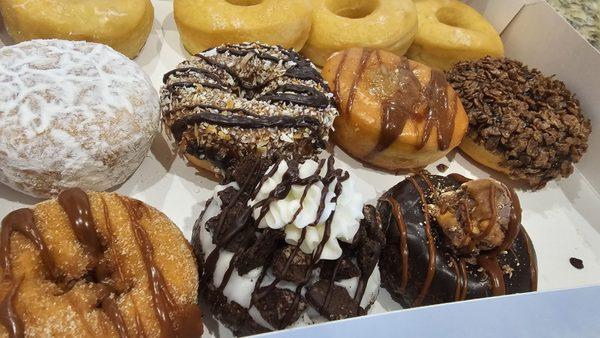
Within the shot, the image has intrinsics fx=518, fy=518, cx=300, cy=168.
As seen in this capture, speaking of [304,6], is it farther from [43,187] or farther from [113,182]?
[43,187]

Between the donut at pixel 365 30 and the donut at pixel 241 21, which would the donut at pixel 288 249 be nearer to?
the donut at pixel 241 21

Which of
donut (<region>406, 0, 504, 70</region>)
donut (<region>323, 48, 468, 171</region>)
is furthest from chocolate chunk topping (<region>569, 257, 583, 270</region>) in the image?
donut (<region>406, 0, 504, 70</region>)

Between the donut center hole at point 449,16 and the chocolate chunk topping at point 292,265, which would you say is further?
the donut center hole at point 449,16

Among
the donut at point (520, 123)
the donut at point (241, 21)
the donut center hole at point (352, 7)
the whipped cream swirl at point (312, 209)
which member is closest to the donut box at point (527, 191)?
the donut at point (520, 123)

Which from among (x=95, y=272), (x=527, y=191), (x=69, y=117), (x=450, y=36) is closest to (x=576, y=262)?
(x=527, y=191)

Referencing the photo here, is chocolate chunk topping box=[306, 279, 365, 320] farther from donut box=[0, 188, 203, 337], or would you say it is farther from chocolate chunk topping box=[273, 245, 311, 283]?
donut box=[0, 188, 203, 337]

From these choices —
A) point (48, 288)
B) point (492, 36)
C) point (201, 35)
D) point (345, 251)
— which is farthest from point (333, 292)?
point (492, 36)

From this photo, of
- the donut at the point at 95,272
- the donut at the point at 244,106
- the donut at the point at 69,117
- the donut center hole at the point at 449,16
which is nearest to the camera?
the donut at the point at 95,272
